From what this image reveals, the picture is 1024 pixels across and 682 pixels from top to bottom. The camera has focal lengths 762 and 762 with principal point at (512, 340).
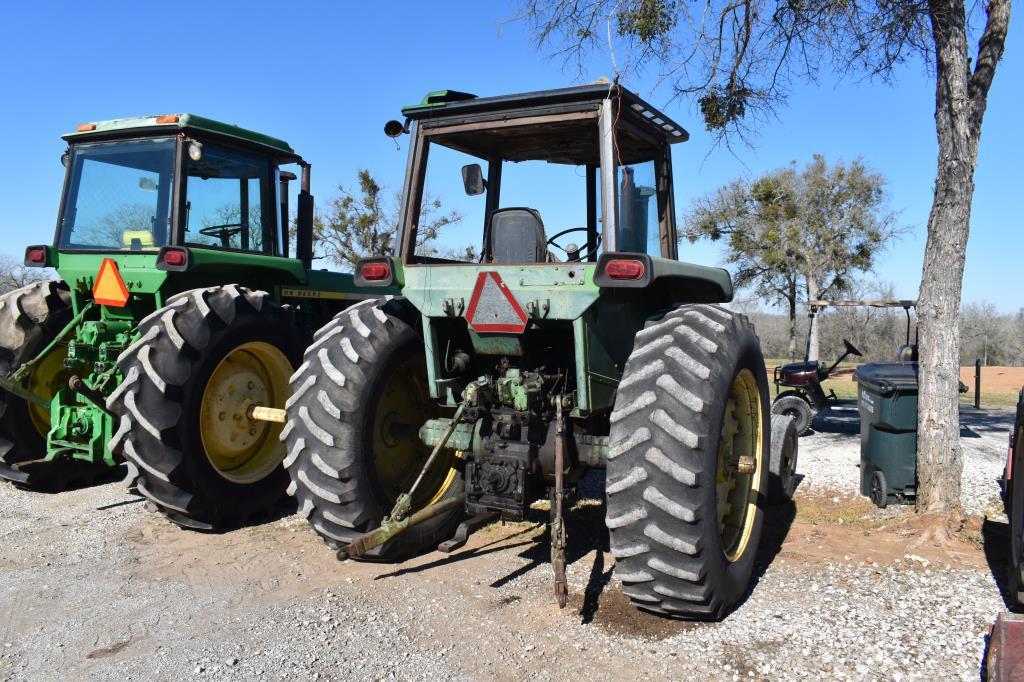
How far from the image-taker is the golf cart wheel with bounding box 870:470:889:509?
596 centimetres

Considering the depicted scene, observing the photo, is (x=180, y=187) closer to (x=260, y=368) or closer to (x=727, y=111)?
(x=260, y=368)

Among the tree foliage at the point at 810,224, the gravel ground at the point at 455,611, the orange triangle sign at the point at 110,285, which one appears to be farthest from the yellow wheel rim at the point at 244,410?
the tree foliage at the point at 810,224

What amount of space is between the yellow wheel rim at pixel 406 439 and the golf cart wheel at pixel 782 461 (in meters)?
2.41

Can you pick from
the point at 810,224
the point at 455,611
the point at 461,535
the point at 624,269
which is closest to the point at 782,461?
the point at 461,535

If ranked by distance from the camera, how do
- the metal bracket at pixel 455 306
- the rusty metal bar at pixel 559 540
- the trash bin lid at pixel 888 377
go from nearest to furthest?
the rusty metal bar at pixel 559 540, the metal bracket at pixel 455 306, the trash bin lid at pixel 888 377

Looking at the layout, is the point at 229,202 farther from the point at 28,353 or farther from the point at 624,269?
the point at 624,269

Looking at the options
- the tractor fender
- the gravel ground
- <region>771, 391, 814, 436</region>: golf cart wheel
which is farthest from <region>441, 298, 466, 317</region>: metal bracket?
<region>771, 391, 814, 436</region>: golf cart wheel

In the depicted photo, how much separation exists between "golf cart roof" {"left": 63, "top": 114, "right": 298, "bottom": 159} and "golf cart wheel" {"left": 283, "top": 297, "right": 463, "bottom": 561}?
8.52 ft

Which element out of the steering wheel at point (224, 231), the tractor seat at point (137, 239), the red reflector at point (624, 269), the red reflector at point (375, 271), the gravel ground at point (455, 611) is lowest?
the gravel ground at point (455, 611)

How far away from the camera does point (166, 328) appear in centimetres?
512

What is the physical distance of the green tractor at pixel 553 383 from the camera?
352 cm

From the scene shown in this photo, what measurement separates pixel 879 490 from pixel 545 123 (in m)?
4.05

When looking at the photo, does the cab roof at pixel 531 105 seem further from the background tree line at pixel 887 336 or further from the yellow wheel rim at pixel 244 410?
the background tree line at pixel 887 336

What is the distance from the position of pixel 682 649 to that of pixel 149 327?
3977mm
